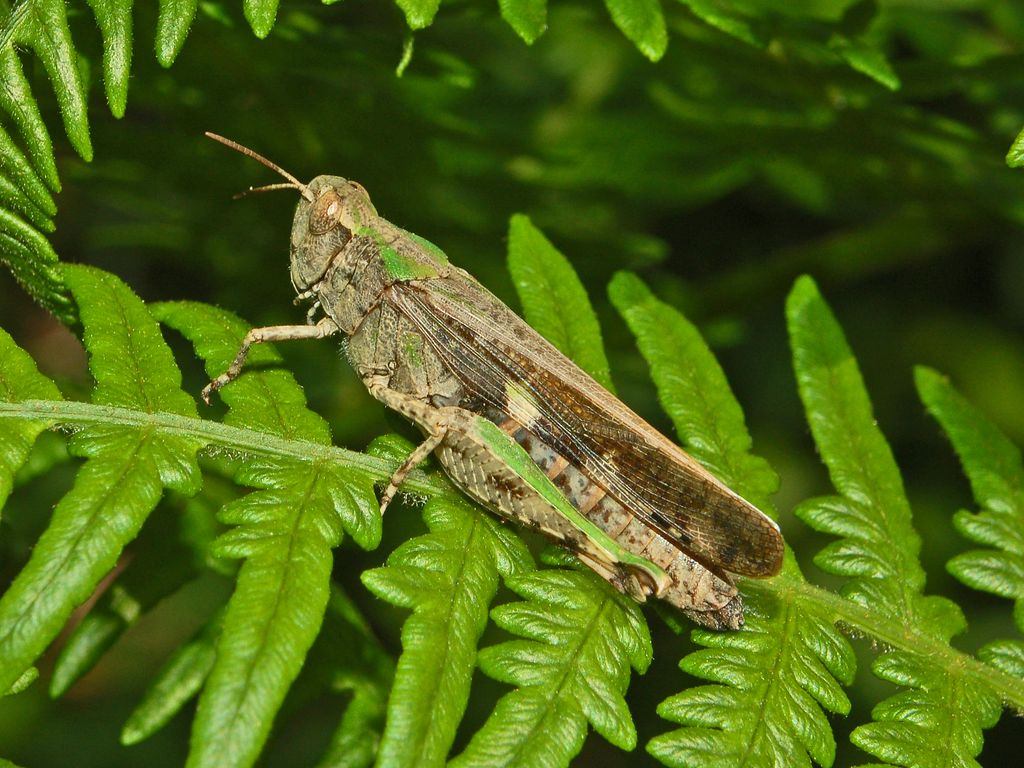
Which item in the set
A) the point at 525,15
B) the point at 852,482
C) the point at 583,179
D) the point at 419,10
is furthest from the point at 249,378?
the point at 583,179

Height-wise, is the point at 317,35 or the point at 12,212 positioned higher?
the point at 317,35

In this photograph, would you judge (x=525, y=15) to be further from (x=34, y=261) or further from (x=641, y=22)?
(x=34, y=261)

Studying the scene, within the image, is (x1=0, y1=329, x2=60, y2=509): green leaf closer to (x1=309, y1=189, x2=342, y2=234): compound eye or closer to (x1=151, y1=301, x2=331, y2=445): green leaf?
(x1=151, y1=301, x2=331, y2=445): green leaf

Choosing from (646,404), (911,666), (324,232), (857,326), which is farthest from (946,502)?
(324,232)

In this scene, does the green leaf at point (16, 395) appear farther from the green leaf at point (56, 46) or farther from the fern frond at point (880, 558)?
the fern frond at point (880, 558)

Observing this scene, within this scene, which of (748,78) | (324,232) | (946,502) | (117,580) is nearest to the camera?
(117,580)

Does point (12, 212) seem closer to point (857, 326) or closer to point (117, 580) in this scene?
point (117, 580)

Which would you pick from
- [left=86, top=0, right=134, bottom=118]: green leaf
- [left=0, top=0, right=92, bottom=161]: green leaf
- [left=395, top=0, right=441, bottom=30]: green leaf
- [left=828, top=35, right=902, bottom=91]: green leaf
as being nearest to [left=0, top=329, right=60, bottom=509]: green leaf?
[left=0, top=0, right=92, bottom=161]: green leaf
